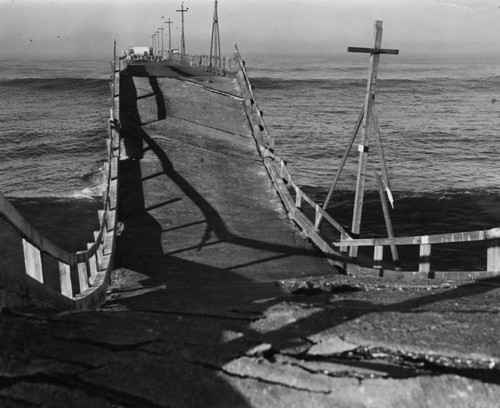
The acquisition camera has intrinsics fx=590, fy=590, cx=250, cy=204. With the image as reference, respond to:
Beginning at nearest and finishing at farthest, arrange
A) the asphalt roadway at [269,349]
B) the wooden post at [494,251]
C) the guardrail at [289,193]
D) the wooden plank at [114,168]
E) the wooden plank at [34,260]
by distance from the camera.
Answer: the asphalt roadway at [269,349], the wooden plank at [34,260], the wooden post at [494,251], the guardrail at [289,193], the wooden plank at [114,168]

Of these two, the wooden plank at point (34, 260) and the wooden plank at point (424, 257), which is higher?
the wooden plank at point (34, 260)

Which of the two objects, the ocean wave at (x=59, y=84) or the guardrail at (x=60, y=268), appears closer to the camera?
the guardrail at (x=60, y=268)

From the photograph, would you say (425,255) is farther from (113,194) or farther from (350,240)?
(113,194)

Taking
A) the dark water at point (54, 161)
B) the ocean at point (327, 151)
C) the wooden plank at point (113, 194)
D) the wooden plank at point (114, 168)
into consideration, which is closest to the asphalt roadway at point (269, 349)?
the dark water at point (54, 161)

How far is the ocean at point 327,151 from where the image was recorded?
26359mm

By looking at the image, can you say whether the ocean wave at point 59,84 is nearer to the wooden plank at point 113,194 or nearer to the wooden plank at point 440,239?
the wooden plank at point 113,194

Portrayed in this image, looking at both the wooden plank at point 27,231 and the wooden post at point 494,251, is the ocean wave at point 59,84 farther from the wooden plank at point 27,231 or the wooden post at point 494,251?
the wooden post at point 494,251

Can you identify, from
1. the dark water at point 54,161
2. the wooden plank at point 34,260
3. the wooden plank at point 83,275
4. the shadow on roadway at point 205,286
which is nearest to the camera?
the shadow on roadway at point 205,286

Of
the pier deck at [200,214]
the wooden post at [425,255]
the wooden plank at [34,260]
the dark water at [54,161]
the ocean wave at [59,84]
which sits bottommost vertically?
the dark water at [54,161]

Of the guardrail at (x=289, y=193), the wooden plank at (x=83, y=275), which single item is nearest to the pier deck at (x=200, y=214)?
the guardrail at (x=289, y=193)

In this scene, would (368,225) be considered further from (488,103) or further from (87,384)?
(488,103)

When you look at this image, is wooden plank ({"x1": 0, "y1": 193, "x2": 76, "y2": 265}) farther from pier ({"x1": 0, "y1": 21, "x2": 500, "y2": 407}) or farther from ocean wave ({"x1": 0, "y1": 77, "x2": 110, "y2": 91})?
ocean wave ({"x1": 0, "y1": 77, "x2": 110, "y2": 91})

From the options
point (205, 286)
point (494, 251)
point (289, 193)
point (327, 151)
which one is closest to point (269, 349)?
point (494, 251)

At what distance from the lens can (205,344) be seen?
4984 millimetres
